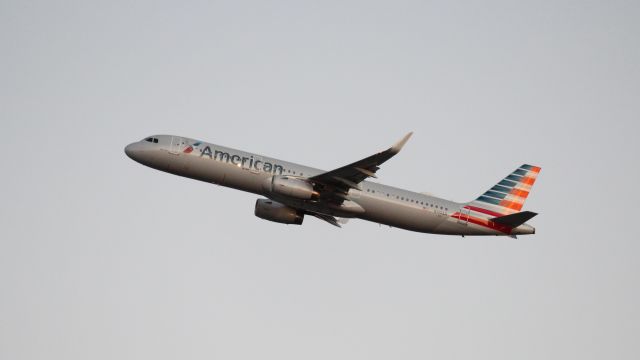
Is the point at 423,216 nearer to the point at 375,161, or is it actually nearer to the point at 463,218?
the point at 463,218

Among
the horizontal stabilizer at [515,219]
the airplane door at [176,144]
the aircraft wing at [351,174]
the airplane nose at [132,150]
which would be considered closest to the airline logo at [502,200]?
the horizontal stabilizer at [515,219]

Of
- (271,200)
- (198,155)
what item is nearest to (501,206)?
(271,200)

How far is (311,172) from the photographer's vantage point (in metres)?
51.7

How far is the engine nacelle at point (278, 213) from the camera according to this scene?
5406cm

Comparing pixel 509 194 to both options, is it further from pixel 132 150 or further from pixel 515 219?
pixel 132 150

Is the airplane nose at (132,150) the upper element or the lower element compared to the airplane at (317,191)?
upper

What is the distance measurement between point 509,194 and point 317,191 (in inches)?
601

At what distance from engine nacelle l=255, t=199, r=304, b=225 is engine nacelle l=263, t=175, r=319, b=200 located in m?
4.19

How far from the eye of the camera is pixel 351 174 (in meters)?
49.4

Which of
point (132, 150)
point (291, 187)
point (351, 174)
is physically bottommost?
point (291, 187)

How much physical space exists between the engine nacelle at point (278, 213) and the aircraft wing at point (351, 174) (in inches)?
179

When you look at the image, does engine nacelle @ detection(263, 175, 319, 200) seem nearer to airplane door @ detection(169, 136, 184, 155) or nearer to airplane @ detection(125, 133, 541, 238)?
airplane @ detection(125, 133, 541, 238)

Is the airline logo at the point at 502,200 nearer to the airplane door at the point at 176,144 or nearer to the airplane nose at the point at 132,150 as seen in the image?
the airplane door at the point at 176,144

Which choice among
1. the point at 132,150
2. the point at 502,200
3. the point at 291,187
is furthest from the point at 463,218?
the point at 132,150
